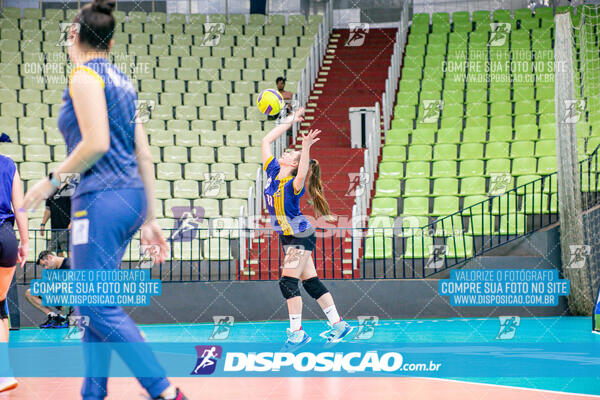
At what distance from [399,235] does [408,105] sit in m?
4.44

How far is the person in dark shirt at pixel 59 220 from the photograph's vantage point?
10453 mm

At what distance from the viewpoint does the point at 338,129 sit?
587 inches

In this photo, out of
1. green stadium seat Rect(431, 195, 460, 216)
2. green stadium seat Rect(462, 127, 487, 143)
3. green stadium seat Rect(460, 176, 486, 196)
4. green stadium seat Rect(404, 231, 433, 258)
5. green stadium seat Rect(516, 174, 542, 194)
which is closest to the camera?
green stadium seat Rect(404, 231, 433, 258)

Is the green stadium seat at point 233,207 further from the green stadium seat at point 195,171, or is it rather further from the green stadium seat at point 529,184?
the green stadium seat at point 529,184

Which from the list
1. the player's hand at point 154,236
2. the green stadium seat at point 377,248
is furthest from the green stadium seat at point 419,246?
the player's hand at point 154,236

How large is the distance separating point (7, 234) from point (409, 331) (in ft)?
17.3

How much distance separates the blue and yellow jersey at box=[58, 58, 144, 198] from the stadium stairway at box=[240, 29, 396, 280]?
677 centimetres

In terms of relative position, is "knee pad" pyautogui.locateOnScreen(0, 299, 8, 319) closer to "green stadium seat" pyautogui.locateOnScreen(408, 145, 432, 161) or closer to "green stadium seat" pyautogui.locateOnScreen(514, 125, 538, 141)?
"green stadium seat" pyautogui.locateOnScreen(408, 145, 432, 161)

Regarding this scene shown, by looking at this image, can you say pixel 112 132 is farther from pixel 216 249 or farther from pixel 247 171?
pixel 247 171

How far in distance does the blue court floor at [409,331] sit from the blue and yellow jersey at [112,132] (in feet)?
15.9

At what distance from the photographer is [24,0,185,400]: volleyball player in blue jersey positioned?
289cm

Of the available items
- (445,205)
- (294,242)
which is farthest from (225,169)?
(294,242)

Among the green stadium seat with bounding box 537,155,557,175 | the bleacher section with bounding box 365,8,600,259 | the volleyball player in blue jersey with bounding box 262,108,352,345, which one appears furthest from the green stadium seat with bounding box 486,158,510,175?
the volleyball player in blue jersey with bounding box 262,108,352,345

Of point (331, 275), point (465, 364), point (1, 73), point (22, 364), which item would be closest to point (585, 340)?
point (465, 364)
